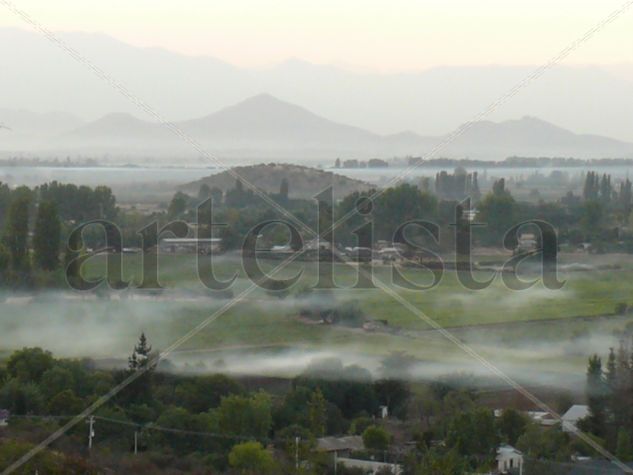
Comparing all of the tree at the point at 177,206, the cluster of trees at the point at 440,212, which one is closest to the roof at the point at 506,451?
the cluster of trees at the point at 440,212

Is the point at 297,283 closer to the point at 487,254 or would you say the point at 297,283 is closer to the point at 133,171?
the point at 487,254

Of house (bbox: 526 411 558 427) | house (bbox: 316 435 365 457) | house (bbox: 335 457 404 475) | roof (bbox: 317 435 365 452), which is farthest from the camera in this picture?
house (bbox: 526 411 558 427)

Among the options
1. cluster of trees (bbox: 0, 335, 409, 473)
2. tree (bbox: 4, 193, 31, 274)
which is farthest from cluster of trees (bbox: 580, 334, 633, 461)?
tree (bbox: 4, 193, 31, 274)

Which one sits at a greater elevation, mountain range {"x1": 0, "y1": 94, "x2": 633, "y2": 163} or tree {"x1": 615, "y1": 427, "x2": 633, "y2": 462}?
mountain range {"x1": 0, "y1": 94, "x2": 633, "y2": 163}

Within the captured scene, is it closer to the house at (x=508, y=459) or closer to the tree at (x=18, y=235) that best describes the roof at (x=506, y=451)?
the house at (x=508, y=459)

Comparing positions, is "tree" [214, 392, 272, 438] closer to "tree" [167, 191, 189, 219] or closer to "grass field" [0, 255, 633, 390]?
"grass field" [0, 255, 633, 390]

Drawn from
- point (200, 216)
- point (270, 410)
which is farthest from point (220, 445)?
point (200, 216)
